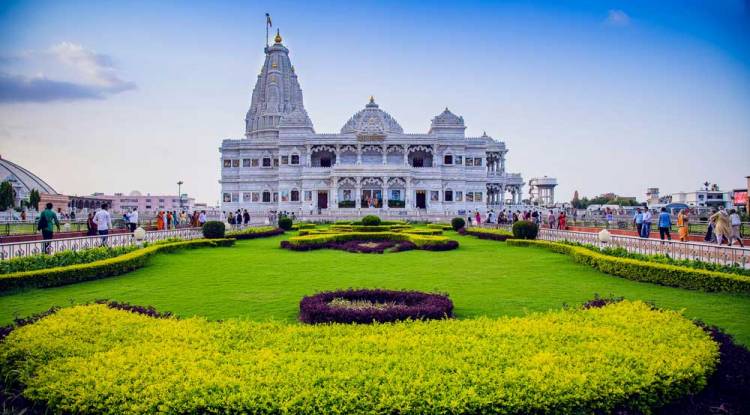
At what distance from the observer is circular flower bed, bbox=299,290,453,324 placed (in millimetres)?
7406

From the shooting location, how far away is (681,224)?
63.5 ft

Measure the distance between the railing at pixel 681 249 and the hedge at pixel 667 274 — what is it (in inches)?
46.9

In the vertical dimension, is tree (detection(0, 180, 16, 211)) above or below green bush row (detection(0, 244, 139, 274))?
above

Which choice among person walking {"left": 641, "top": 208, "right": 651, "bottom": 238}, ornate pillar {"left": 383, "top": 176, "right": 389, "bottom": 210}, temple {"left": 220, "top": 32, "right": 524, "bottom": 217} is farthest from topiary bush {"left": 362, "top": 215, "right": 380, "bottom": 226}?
ornate pillar {"left": 383, "top": 176, "right": 389, "bottom": 210}

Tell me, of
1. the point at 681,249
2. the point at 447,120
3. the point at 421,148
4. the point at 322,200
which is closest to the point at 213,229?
the point at 681,249

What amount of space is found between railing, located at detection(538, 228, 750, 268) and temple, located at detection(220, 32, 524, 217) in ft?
107

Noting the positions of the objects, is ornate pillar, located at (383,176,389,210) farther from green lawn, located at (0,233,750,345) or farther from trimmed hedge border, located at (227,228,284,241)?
green lawn, located at (0,233,750,345)

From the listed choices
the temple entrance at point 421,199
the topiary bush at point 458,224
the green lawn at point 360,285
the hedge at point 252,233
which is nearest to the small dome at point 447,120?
the temple entrance at point 421,199

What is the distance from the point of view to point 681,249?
13.3 meters

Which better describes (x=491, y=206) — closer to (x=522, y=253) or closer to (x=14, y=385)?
(x=522, y=253)

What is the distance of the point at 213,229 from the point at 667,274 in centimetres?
1756

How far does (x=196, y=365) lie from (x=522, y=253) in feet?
49.5

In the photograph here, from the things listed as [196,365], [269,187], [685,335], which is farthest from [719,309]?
[269,187]

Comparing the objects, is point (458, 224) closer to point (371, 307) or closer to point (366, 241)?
point (366, 241)
